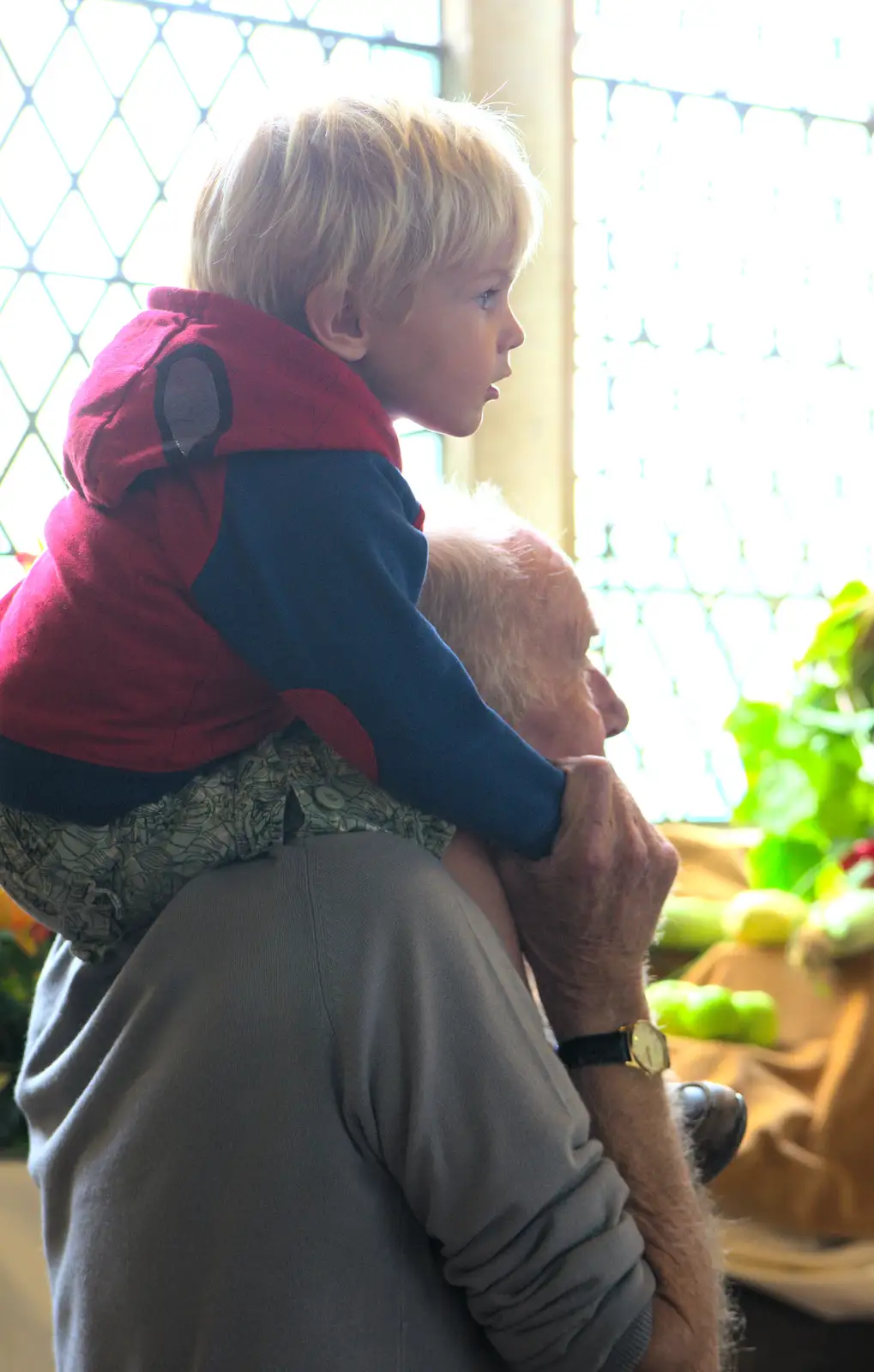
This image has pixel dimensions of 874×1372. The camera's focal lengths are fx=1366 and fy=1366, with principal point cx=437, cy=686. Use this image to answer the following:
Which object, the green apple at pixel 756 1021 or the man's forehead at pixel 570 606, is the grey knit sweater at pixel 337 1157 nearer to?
the man's forehead at pixel 570 606

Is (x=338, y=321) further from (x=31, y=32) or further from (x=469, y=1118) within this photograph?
(x=31, y=32)

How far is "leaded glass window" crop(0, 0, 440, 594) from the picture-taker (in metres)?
3.19

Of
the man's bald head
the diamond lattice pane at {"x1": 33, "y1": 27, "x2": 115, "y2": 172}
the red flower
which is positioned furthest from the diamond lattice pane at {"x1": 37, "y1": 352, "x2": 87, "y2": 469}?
the man's bald head

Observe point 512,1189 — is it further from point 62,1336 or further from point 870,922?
point 870,922

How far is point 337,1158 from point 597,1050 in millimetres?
274

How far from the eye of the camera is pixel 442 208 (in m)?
1.03

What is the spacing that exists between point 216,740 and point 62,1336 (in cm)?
46

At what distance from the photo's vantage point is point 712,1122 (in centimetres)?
135

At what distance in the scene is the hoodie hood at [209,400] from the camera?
0.95m

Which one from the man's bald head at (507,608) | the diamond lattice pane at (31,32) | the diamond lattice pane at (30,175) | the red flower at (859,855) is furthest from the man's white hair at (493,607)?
the diamond lattice pane at (31,32)

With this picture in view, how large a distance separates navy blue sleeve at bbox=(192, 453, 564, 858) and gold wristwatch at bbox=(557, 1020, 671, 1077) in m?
0.27

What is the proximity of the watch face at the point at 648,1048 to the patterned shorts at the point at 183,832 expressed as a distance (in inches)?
10.7

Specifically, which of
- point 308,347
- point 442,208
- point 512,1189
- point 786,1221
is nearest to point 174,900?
point 512,1189

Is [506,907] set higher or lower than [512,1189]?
higher
